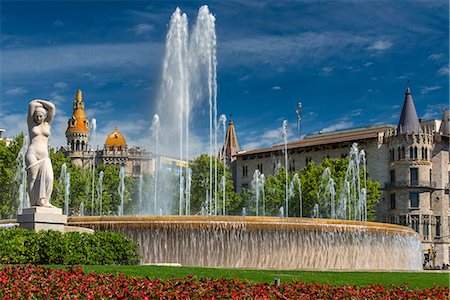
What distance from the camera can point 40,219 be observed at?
52.2ft

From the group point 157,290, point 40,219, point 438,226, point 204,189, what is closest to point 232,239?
point 40,219

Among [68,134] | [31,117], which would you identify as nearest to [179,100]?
[31,117]

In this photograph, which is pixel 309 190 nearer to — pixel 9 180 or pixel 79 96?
pixel 9 180

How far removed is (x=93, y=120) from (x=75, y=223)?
160 feet

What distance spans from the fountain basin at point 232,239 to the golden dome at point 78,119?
330ft

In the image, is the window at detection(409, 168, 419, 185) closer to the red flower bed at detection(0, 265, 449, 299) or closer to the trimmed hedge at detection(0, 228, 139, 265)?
the trimmed hedge at detection(0, 228, 139, 265)

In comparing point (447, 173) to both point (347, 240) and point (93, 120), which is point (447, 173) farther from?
point (347, 240)

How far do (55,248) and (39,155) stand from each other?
259cm

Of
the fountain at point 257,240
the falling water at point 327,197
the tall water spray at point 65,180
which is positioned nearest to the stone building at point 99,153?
the tall water spray at point 65,180

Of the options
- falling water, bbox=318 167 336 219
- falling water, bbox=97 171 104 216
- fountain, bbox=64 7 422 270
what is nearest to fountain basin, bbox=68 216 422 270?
fountain, bbox=64 7 422 270

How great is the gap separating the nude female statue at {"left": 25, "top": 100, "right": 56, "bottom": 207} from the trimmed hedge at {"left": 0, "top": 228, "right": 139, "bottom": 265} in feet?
3.93

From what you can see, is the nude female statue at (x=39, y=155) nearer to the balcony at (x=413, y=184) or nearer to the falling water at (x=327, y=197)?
the falling water at (x=327, y=197)

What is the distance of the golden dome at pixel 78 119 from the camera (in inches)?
4609

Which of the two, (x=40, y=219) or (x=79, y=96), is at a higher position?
(x=79, y=96)
